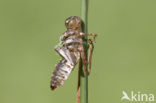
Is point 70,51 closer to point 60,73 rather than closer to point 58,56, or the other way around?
point 60,73

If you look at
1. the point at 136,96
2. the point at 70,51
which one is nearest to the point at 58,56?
the point at 136,96

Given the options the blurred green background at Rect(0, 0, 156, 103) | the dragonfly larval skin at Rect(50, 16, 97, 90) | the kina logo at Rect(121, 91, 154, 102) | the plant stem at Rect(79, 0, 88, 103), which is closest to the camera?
the plant stem at Rect(79, 0, 88, 103)

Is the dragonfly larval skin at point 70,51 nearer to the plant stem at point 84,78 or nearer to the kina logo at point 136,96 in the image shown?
the plant stem at point 84,78

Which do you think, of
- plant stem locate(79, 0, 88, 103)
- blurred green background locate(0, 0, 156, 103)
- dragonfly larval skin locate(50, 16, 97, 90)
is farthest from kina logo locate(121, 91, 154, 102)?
plant stem locate(79, 0, 88, 103)

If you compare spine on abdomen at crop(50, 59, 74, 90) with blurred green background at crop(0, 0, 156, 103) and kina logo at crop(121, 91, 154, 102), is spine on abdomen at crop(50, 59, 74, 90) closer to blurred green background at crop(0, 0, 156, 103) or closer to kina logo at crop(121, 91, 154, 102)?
kina logo at crop(121, 91, 154, 102)

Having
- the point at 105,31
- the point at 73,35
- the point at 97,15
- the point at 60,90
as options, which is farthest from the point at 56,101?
the point at 73,35

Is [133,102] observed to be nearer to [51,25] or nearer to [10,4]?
[51,25]

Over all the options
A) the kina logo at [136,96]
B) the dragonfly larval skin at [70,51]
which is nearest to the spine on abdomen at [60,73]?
the dragonfly larval skin at [70,51]
